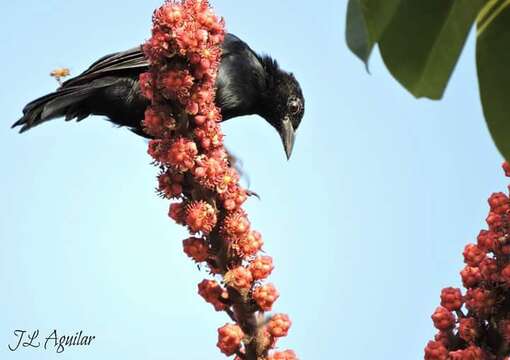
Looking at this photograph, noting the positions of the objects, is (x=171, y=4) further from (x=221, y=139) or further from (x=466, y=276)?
(x=466, y=276)

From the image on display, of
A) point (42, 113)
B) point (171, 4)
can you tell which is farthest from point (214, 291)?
point (42, 113)

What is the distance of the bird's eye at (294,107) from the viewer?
6449 mm

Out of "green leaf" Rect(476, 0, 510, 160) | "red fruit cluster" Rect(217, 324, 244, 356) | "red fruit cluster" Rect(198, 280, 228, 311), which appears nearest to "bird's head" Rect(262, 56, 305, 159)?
"red fruit cluster" Rect(198, 280, 228, 311)

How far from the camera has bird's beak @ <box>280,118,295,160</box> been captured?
6.21m

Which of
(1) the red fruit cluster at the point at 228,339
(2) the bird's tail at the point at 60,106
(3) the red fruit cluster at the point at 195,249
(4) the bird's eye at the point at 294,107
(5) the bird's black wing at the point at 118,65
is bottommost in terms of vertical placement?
(1) the red fruit cluster at the point at 228,339

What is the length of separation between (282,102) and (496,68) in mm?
5048

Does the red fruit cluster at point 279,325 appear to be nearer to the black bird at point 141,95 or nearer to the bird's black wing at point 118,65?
the black bird at point 141,95

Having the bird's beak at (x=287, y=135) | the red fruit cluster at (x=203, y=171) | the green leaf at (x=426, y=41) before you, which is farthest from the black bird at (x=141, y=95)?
the green leaf at (x=426, y=41)

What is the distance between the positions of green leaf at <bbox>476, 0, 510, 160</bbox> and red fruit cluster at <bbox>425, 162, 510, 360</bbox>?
1100mm

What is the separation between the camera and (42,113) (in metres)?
4.66

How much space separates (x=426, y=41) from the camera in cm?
135

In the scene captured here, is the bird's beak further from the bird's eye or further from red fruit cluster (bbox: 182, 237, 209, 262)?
red fruit cluster (bbox: 182, 237, 209, 262)

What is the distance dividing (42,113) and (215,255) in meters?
2.51

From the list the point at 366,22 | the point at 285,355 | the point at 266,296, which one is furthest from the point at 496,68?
the point at 266,296
